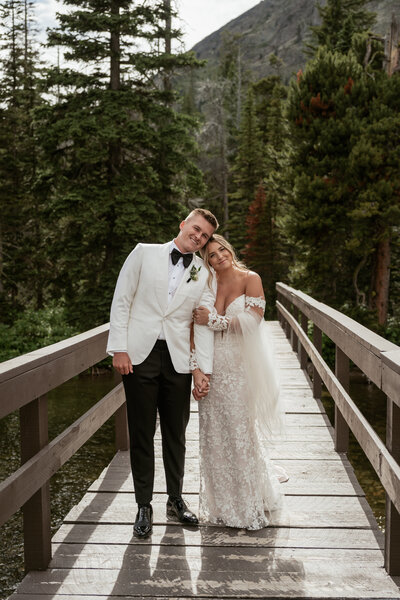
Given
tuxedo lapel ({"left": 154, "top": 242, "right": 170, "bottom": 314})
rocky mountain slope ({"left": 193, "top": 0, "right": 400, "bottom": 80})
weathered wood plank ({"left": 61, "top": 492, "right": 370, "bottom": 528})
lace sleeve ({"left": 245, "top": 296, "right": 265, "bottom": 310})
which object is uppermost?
rocky mountain slope ({"left": 193, "top": 0, "right": 400, "bottom": 80})

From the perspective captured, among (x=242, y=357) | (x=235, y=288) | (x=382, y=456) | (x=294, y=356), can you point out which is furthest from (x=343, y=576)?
(x=294, y=356)

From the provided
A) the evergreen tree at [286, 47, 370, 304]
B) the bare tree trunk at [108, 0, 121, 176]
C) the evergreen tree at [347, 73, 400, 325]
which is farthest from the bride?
the bare tree trunk at [108, 0, 121, 176]

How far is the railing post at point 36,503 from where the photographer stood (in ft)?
9.04

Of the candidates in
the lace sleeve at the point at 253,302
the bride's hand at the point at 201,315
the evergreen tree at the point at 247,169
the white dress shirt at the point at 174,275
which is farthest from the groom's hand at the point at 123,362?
the evergreen tree at the point at 247,169

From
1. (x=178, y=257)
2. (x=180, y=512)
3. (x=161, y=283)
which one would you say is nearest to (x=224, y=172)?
(x=178, y=257)

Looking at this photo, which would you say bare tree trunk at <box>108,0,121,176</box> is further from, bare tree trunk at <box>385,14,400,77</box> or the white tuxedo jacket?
the white tuxedo jacket

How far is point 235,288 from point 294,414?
2716 millimetres

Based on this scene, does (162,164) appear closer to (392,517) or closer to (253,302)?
(253,302)

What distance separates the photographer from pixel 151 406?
339cm

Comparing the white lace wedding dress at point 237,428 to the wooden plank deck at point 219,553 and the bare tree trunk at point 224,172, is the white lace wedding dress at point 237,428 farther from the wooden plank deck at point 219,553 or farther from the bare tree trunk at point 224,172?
the bare tree trunk at point 224,172

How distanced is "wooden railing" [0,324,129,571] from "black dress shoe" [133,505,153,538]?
513 millimetres

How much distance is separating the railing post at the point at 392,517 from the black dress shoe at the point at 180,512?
107 cm

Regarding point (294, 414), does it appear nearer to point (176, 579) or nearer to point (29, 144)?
point (176, 579)

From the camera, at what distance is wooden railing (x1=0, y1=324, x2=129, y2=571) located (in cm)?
243
